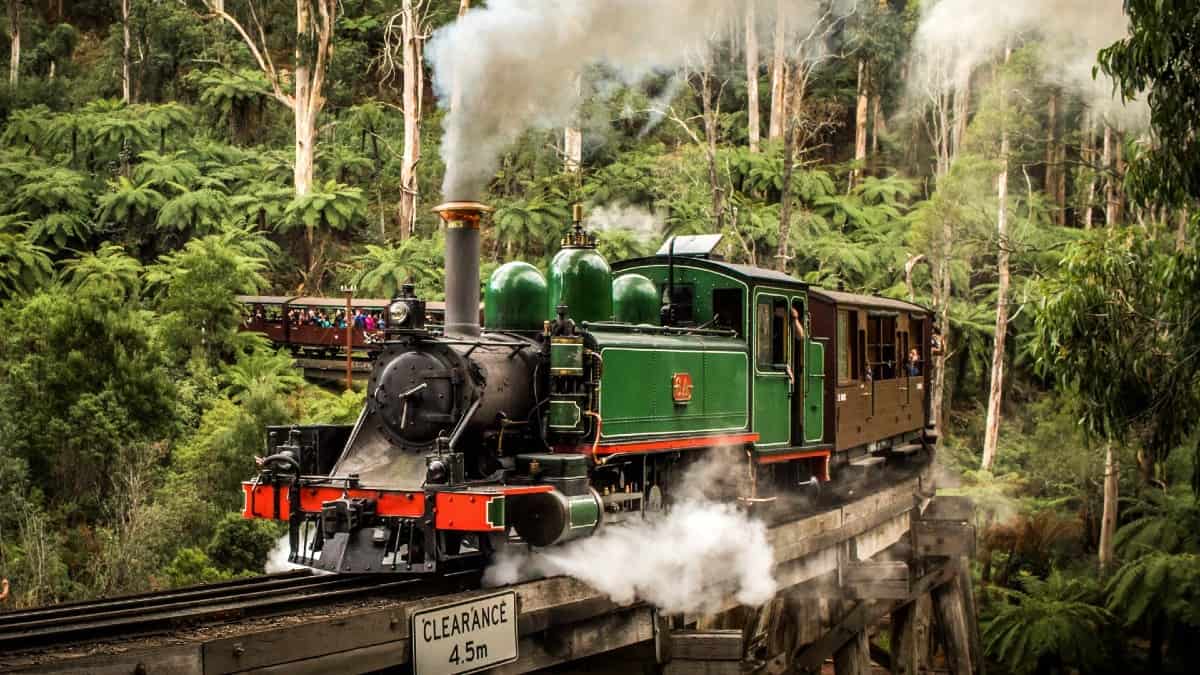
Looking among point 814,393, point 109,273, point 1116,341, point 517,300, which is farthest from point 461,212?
point 109,273

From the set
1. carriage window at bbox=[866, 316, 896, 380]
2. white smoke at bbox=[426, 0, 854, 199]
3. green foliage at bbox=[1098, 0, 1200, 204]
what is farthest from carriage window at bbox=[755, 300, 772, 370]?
green foliage at bbox=[1098, 0, 1200, 204]

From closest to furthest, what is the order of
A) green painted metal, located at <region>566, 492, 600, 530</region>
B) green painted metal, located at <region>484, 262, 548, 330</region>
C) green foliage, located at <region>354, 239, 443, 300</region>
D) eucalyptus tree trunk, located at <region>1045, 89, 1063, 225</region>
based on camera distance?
1. green painted metal, located at <region>566, 492, 600, 530</region>
2. green painted metal, located at <region>484, 262, 548, 330</region>
3. green foliage, located at <region>354, 239, 443, 300</region>
4. eucalyptus tree trunk, located at <region>1045, 89, 1063, 225</region>

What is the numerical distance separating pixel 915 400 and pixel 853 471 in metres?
3.04

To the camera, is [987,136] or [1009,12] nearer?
[987,136]

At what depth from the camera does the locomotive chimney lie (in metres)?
8.85

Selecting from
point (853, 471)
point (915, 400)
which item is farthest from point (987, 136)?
point (853, 471)

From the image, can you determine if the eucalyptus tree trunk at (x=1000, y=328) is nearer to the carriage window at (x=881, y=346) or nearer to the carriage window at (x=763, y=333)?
the carriage window at (x=881, y=346)

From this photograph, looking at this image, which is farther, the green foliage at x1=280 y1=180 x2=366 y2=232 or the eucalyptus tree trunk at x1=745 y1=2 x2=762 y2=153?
the eucalyptus tree trunk at x1=745 y1=2 x2=762 y2=153

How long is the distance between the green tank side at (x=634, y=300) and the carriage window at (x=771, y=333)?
1089 millimetres

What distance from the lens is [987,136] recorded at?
26.7 metres

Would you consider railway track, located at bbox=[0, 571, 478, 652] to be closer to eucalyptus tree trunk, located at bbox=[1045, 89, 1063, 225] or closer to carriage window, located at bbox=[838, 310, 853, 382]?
carriage window, located at bbox=[838, 310, 853, 382]

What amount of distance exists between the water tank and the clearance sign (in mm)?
3437

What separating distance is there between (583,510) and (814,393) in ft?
16.6

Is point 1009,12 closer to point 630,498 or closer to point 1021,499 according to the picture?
point 1021,499
